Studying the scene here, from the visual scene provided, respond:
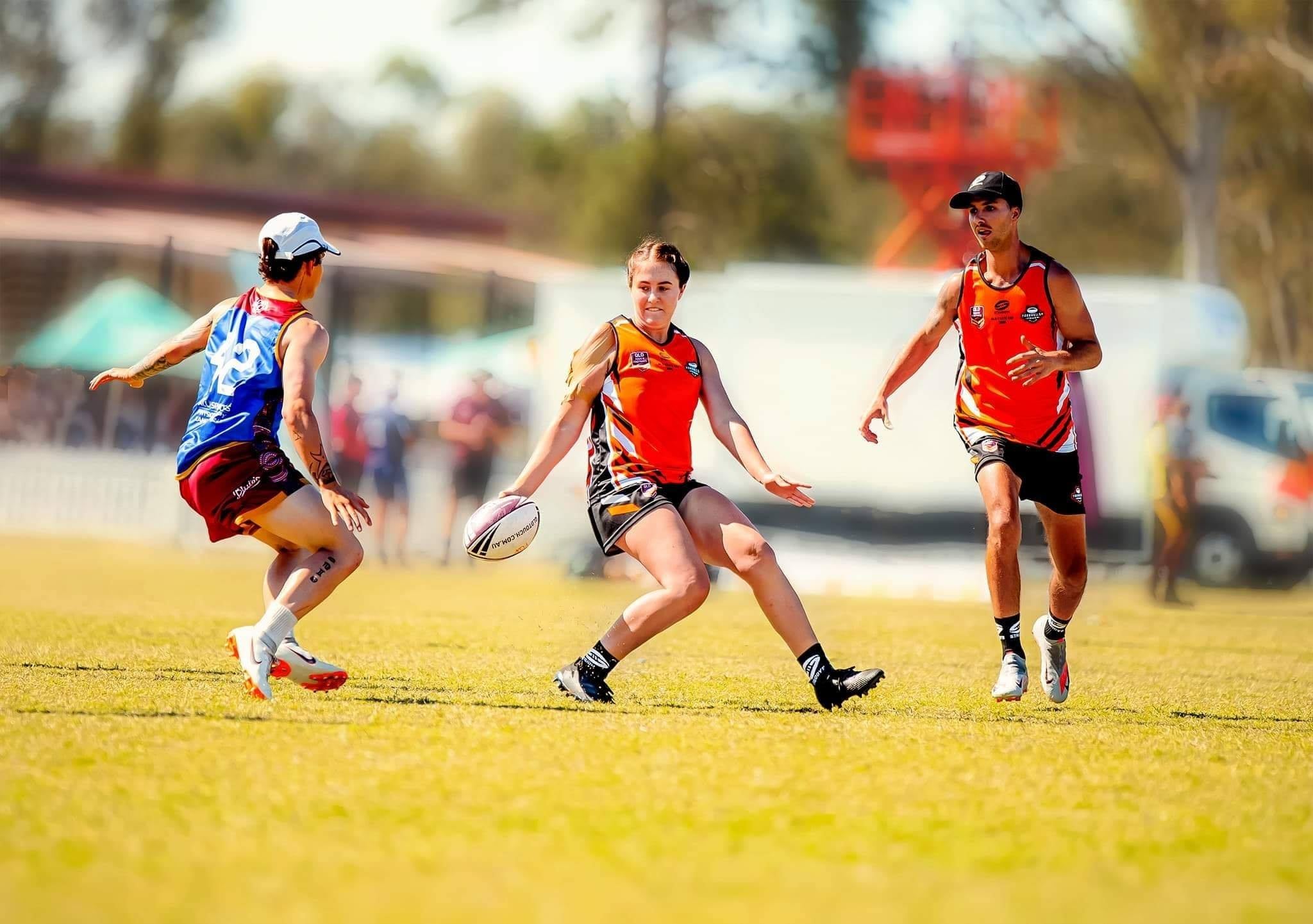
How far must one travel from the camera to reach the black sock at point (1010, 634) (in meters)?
8.19

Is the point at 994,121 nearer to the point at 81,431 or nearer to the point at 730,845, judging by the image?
the point at 81,431

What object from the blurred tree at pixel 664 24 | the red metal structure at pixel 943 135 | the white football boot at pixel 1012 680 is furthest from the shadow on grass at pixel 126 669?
the blurred tree at pixel 664 24

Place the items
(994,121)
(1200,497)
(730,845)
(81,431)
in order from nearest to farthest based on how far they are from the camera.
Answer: (730,845) → (1200,497) → (81,431) → (994,121)

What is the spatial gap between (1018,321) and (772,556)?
166cm

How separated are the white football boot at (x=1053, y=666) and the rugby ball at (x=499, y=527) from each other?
253 cm

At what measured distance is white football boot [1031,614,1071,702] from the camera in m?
8.37

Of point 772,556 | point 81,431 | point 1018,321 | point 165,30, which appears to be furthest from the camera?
point 165,30

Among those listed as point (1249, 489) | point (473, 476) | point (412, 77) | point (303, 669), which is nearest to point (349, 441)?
point (473, 476)

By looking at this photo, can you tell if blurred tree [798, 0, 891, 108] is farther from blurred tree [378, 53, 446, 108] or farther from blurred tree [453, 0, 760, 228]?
blurred tree [378, 53, 446, 108]

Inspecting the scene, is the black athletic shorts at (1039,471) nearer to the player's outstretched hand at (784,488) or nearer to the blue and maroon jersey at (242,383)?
the player's outstretched hand at (784,488)

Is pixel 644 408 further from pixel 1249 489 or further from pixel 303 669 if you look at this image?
pixel 1249 489

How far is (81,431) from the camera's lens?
29109mm

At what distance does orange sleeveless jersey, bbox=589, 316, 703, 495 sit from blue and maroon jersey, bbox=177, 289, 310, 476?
1329mm

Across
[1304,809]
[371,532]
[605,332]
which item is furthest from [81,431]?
[1304,809]
